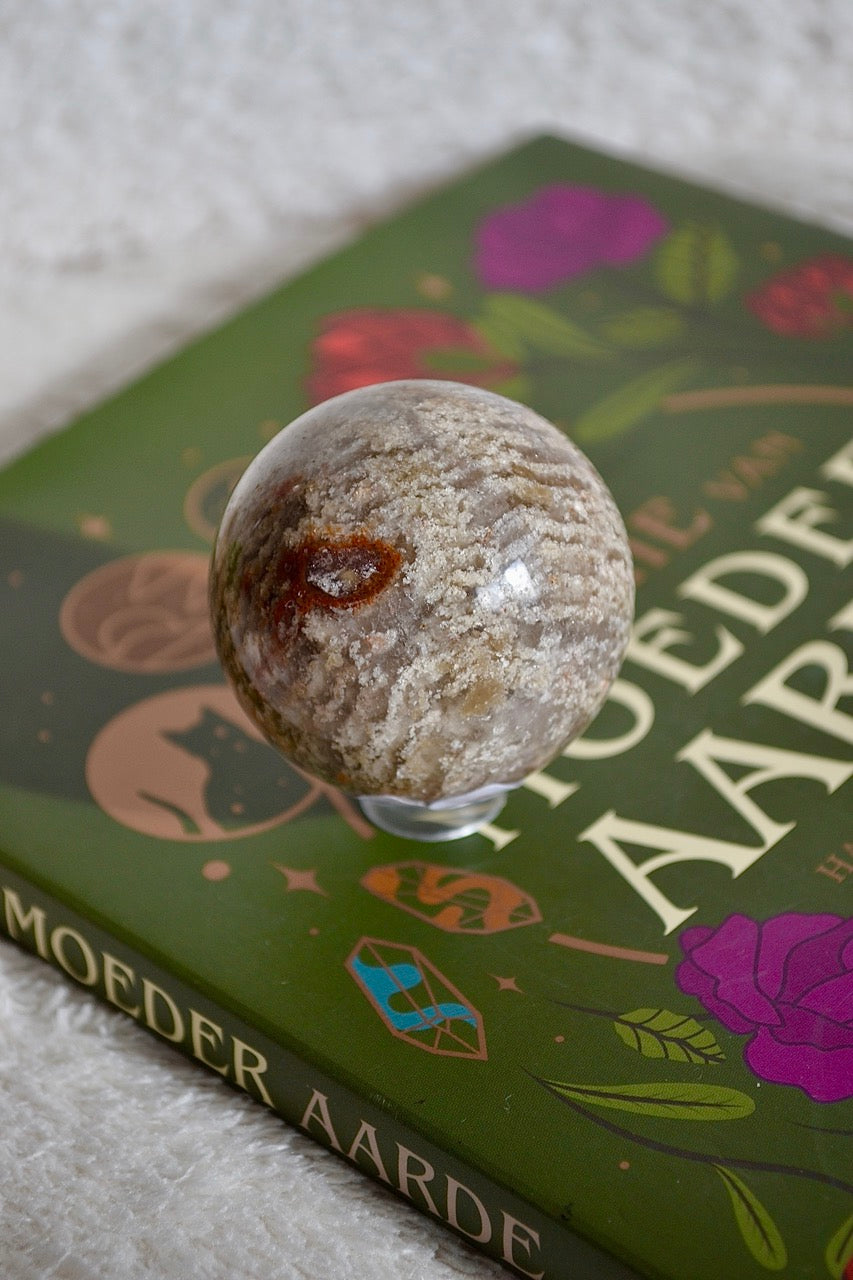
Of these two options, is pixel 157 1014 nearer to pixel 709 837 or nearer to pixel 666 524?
pixel 709 837

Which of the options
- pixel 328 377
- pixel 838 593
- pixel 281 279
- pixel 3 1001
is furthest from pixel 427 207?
pixel 3 1001

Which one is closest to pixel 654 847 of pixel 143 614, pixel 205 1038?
pixel 205 1038

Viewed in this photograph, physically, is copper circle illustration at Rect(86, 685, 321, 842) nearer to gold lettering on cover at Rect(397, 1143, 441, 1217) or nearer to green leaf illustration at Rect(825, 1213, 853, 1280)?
gold lettering on cover at Rect(397, 1143, 441, 1217)

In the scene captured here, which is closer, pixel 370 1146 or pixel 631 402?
pixel 370 1146

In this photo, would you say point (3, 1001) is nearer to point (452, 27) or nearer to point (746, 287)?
point (746, 287)

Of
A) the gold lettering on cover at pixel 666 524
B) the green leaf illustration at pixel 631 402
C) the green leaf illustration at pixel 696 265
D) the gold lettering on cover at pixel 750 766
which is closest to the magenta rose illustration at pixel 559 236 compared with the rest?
the green leaf illustration at pixel 696 265

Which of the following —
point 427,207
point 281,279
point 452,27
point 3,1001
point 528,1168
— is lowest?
point 3,1001

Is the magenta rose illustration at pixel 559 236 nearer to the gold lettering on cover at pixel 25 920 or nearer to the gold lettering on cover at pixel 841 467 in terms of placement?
the gold lettering on cover at pixel 841 467
